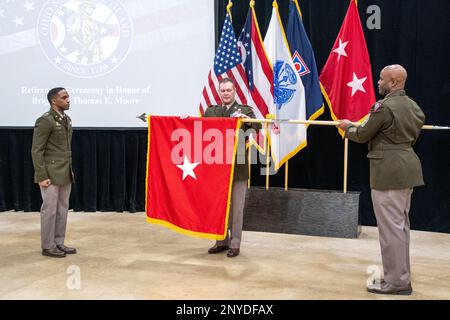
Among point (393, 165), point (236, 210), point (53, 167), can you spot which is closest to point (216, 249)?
point (236, 210)

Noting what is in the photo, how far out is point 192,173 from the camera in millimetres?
4098

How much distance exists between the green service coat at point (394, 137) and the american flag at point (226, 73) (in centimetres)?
221

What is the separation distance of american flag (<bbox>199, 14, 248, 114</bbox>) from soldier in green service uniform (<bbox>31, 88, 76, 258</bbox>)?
1.51 m

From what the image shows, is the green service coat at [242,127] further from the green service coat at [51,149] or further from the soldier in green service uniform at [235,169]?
the green service coat at [51,149]

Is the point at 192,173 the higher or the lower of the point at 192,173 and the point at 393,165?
the lower

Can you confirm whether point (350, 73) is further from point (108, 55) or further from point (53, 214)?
point (53, 214)

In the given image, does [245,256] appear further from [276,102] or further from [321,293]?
[276,102]

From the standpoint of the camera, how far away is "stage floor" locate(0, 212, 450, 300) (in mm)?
3342

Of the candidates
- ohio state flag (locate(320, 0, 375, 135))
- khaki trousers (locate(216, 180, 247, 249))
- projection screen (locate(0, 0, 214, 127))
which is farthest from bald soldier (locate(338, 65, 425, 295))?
projection screen (locate(0, 0, 214, 127))

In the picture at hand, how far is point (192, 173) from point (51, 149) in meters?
1.09

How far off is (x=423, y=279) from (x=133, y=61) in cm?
380

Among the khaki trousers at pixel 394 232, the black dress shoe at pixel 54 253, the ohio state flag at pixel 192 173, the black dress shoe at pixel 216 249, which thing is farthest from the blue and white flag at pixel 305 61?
the black dress shoe at pixel 54 253

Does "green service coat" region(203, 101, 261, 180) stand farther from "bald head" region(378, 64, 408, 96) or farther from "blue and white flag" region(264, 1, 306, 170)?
"bald head" region(378, 64, 408, 96)
